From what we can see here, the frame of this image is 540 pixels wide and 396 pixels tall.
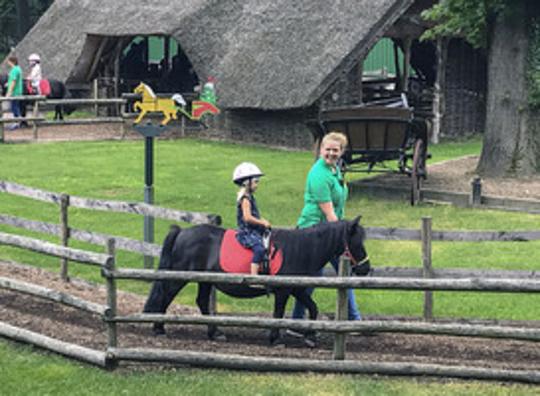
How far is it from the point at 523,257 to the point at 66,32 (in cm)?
2484

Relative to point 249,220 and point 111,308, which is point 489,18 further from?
point 111,308

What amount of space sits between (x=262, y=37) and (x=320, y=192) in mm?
18286

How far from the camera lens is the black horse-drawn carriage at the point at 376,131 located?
57.2 ft

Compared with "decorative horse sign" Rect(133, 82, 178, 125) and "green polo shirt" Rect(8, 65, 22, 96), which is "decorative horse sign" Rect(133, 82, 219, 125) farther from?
"green polo shirt" Rect(8, 65, 22, 96)

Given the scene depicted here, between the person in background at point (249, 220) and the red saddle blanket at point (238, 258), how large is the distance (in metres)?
0.06

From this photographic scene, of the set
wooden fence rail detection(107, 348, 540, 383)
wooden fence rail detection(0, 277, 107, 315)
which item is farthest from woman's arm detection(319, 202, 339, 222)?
wooden fence rail detection(0, 277, 107, 315)

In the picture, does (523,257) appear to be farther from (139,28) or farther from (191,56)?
(139,28)

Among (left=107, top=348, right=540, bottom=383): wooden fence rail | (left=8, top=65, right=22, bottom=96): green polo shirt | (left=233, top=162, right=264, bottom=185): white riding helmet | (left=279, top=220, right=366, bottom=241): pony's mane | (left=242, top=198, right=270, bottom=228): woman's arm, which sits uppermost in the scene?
Answer: (left=8, top=65, right=22, bottom=96): green polo shirt

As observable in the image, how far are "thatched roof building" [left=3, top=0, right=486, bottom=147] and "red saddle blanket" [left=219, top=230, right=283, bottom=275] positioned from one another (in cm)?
1487

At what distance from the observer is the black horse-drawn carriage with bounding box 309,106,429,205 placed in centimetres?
1744

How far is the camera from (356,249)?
948 cm

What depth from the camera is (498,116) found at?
20234 millimetres

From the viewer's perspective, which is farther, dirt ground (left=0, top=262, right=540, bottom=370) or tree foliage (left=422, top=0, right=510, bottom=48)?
tree foliage (left=422, top=0, right=510, bottom=48)

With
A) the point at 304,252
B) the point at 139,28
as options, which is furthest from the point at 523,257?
the point at 139,28
